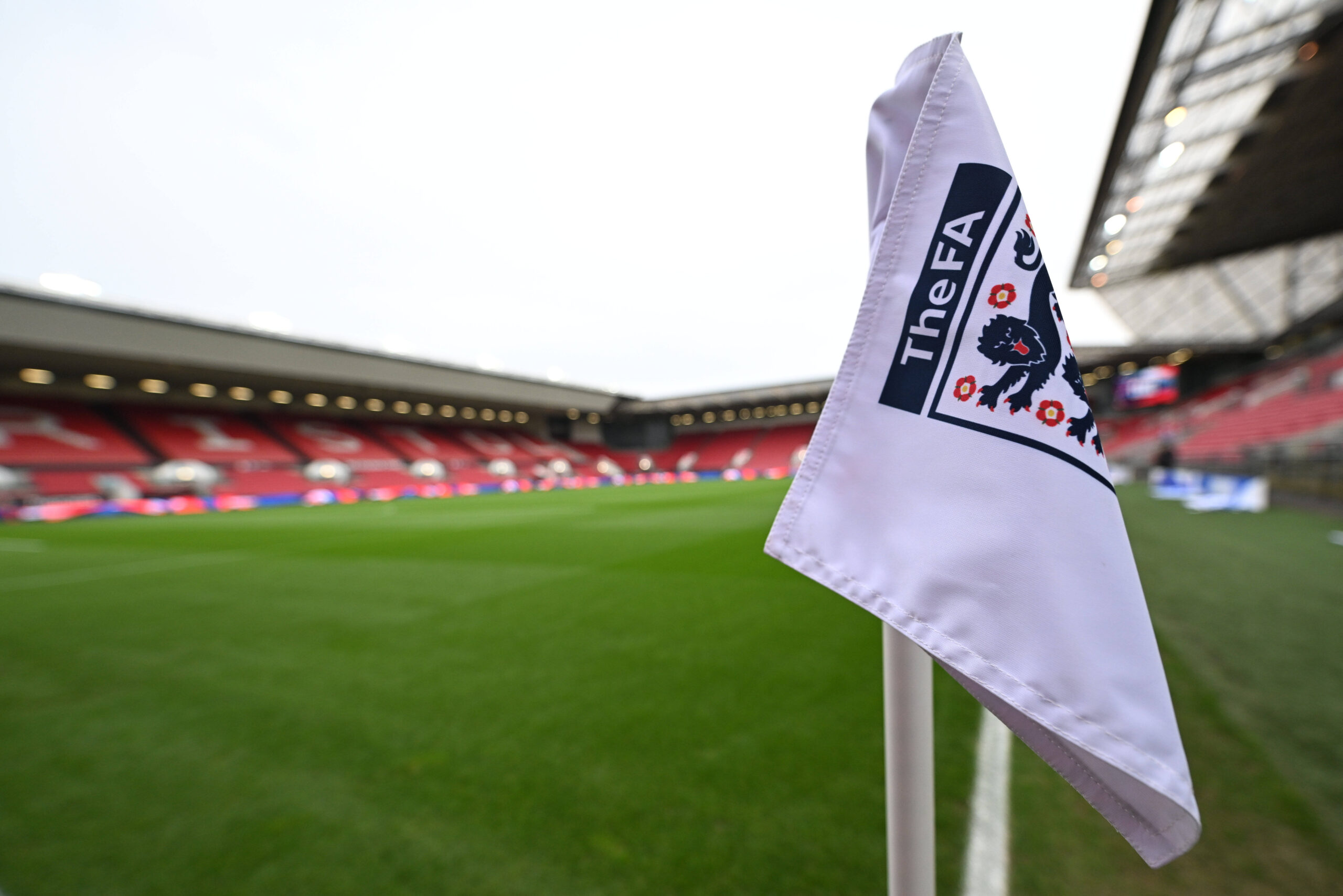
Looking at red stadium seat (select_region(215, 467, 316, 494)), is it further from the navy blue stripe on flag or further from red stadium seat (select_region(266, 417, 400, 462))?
the navy blue stripe on flag

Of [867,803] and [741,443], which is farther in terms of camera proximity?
[741,443]

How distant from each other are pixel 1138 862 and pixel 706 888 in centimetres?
100

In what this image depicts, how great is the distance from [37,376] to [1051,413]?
2607cm

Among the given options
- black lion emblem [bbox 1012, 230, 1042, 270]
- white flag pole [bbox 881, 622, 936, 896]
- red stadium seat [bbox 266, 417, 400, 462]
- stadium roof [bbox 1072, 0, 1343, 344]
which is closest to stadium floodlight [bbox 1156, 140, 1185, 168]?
stadium roof [bbox 1072, 0, 1343, 344]

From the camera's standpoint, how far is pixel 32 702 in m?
2.32

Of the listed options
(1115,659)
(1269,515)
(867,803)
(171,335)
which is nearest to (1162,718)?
(1115,659)

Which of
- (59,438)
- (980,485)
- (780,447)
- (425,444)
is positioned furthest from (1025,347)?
(780,447)

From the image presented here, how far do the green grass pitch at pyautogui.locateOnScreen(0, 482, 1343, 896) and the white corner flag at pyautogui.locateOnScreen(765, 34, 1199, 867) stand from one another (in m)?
0.97

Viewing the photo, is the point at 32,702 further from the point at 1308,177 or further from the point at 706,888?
the point at 1308,177

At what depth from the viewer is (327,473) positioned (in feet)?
69.2

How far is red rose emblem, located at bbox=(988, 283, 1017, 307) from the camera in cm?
57

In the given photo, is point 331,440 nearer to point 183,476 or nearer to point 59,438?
point 183,476

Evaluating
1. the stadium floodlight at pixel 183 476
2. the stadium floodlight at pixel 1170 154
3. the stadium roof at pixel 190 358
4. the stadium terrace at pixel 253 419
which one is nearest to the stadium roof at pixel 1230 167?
→ the stadium floodlight at pixel 1170 154

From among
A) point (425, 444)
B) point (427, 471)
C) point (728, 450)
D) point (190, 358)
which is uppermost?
point (190, 358)
